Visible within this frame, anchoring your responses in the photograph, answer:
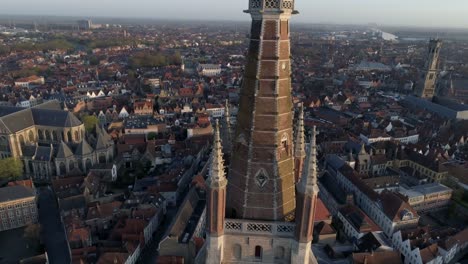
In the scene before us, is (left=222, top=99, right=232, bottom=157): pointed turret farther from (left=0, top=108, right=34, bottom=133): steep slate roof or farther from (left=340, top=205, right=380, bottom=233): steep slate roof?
(left=0, top=108, right=34, bottom=133): steep slate roof

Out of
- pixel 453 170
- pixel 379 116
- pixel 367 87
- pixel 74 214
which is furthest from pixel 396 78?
pixel 74 214

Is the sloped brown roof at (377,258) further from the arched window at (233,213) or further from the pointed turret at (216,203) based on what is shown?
the pointed turret at (216,203)

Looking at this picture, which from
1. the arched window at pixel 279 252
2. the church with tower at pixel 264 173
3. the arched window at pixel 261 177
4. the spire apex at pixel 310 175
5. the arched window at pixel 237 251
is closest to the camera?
the church with tower at pixel 264 173

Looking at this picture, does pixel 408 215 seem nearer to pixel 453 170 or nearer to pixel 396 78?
pixel 453 170

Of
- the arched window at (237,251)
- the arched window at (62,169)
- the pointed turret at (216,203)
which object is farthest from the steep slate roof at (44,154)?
the pointed turret at (216,203)

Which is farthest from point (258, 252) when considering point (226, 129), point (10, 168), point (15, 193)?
point (10, 168)

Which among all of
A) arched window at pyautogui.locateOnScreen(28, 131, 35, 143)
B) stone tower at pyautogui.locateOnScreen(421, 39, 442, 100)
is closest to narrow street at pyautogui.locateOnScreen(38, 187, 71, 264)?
arched window at pyautogui.locateOnScreen(28, 131, 35, 143)
